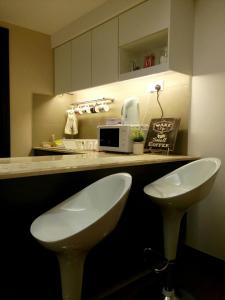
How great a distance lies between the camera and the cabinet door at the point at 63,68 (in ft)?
9.98

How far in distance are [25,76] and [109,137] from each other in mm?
1550

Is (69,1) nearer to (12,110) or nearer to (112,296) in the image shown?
(12,110)

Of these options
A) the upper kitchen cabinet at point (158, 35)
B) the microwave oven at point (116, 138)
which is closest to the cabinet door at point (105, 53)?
the upper kitchen cabinet at point (158, 35)

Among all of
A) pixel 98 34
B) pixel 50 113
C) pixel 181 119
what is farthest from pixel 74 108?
pixel 181 119

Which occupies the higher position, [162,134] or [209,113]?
[209,113]

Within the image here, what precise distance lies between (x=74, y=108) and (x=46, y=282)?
2.42 m

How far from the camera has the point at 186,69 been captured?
206 cm

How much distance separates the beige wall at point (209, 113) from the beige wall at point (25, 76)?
201 centimetres

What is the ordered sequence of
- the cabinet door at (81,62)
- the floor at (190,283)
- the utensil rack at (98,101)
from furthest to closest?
1. the utensil rack at (98,101)
2. the cabinet door at (81,62)
3. the floor at (190,283)

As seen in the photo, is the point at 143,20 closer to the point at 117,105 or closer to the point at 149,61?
the point at 149,61

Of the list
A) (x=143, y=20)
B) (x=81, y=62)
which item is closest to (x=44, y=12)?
(x=81, y=62)

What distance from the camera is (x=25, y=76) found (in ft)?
10.2

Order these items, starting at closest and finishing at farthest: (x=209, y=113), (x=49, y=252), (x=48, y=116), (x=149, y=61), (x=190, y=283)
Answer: (x=49, y=252), (x=190, y=283), (x=209, y=113), (x=149, y=61), (x=48, y=116)

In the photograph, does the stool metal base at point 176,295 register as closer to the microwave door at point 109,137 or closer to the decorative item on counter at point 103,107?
the microwave door at point 109,137
